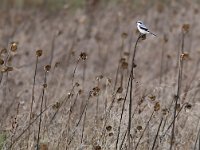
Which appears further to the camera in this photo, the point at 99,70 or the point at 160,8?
the point at 160,8

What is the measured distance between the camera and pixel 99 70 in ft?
24.7

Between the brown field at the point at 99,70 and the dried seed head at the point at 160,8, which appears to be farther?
the dried seed head at the point at 160,8

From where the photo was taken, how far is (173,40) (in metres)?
8.34

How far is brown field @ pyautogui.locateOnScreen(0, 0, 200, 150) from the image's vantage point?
4387 mm

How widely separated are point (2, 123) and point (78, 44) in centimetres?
409

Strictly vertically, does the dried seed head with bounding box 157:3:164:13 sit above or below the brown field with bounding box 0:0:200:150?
above

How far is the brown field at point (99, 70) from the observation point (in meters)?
4.39

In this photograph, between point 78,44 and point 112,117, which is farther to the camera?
point 78,44

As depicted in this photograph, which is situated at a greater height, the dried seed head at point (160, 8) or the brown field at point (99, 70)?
the dried seed head at point (160, 8)

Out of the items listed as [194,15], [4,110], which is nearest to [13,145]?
[4,110]

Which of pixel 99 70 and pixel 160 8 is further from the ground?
pixel 160 8

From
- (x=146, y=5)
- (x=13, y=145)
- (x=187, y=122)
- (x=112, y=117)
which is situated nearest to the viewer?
(x=13, y=145)

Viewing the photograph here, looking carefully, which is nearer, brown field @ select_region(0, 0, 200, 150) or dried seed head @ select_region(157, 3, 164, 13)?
brown field @ select_region(0, 0, 200, 150)

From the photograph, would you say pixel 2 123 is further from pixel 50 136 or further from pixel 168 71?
pixel 168 71
